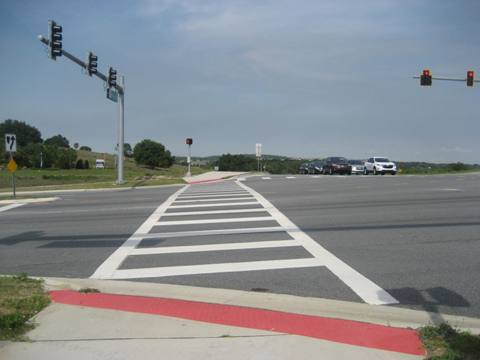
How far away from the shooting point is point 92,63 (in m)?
25.0

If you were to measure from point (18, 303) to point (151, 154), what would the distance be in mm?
127644

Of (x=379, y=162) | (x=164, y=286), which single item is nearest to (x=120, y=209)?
(x=164, y=286)

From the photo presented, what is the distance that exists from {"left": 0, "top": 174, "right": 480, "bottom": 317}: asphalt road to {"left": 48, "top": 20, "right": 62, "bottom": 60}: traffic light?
7.53 metres

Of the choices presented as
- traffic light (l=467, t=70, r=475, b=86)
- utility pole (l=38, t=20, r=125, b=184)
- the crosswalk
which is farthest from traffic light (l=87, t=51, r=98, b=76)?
traffic light (l=467, t=70, r=475, b=86)

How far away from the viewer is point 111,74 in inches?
1120

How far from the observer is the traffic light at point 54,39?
21406 mm

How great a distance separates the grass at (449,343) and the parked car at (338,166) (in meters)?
40.7

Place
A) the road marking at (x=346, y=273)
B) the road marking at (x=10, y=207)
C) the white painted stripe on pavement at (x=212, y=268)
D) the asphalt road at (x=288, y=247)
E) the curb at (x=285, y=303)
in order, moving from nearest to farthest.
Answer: the curb at (x=285, y=303)
the road marking at (x=346, y=273)
the asphalt road at (x=288, y=247)
the white painted stripe on pavement at (x=212, y=268)
the road marking at (x=10, y=207)

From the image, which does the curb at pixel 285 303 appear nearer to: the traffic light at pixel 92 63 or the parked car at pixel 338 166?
the traffic light at pixel 92 63

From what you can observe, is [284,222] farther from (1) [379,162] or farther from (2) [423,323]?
(1) [379,162]

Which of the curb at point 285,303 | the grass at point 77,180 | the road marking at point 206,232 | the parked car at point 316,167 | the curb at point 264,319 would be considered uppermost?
the parked car at point 316,167

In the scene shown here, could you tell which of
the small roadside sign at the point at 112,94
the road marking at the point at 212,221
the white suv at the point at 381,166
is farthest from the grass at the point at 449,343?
the white suv at the point at 381,166

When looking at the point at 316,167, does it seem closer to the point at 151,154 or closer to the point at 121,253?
the point at 121,253

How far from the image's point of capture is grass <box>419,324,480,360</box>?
430cm
